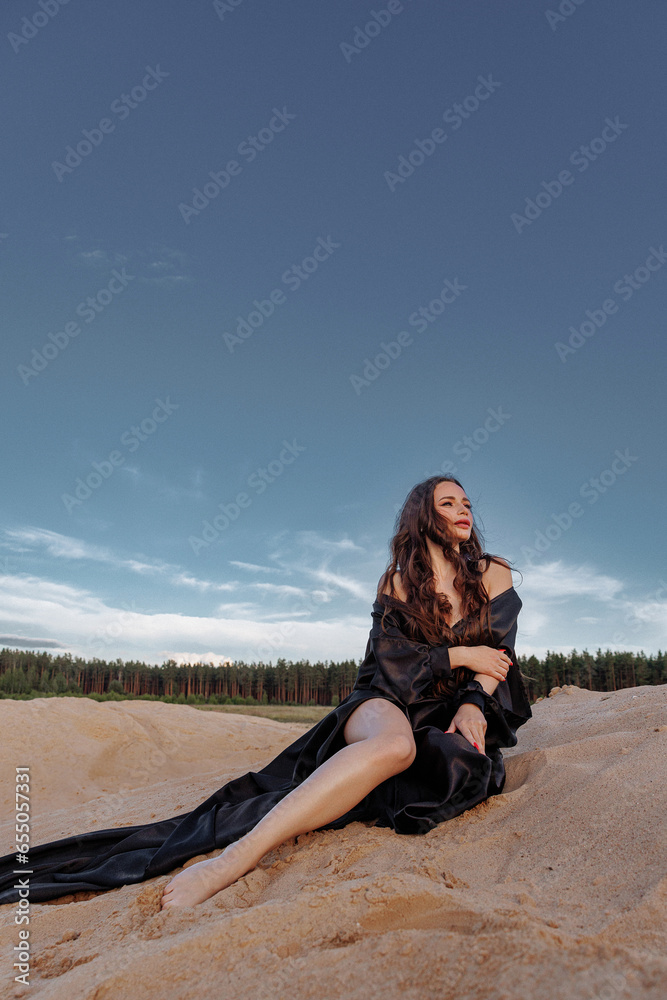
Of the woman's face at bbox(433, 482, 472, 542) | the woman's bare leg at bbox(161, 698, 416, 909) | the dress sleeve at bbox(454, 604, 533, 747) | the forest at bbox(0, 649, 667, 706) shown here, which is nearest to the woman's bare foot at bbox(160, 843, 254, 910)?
the woman's bare leg at bbox(161, 698, 416, 909)

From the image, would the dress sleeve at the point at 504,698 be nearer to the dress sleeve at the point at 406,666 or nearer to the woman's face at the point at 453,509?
the dress sleeve at the point at 406,666

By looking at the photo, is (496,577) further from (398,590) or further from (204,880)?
(204,880)

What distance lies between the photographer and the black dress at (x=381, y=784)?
10.2ft

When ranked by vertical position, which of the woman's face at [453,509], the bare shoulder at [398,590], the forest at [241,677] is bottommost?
the forest at [241,677]

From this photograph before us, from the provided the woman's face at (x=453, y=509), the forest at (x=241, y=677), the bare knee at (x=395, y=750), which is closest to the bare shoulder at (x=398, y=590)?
the woman's face at (x=453, y=509)

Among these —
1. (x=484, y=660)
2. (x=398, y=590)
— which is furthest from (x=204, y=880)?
(x=398, y=590)

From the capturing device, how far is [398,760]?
300 cm

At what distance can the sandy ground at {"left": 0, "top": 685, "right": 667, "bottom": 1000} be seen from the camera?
1569 millimetres

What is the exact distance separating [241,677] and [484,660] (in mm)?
27994

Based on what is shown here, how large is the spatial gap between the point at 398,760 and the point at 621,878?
43.7 inches

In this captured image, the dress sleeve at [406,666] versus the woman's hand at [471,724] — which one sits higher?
the dress sleeve at [406,666]

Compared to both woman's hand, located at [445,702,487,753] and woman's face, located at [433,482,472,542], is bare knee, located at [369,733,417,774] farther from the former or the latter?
woman's face, located at [433,482,472,542]

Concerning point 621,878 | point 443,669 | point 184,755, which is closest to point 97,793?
point 184,755

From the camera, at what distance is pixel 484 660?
3.60m
